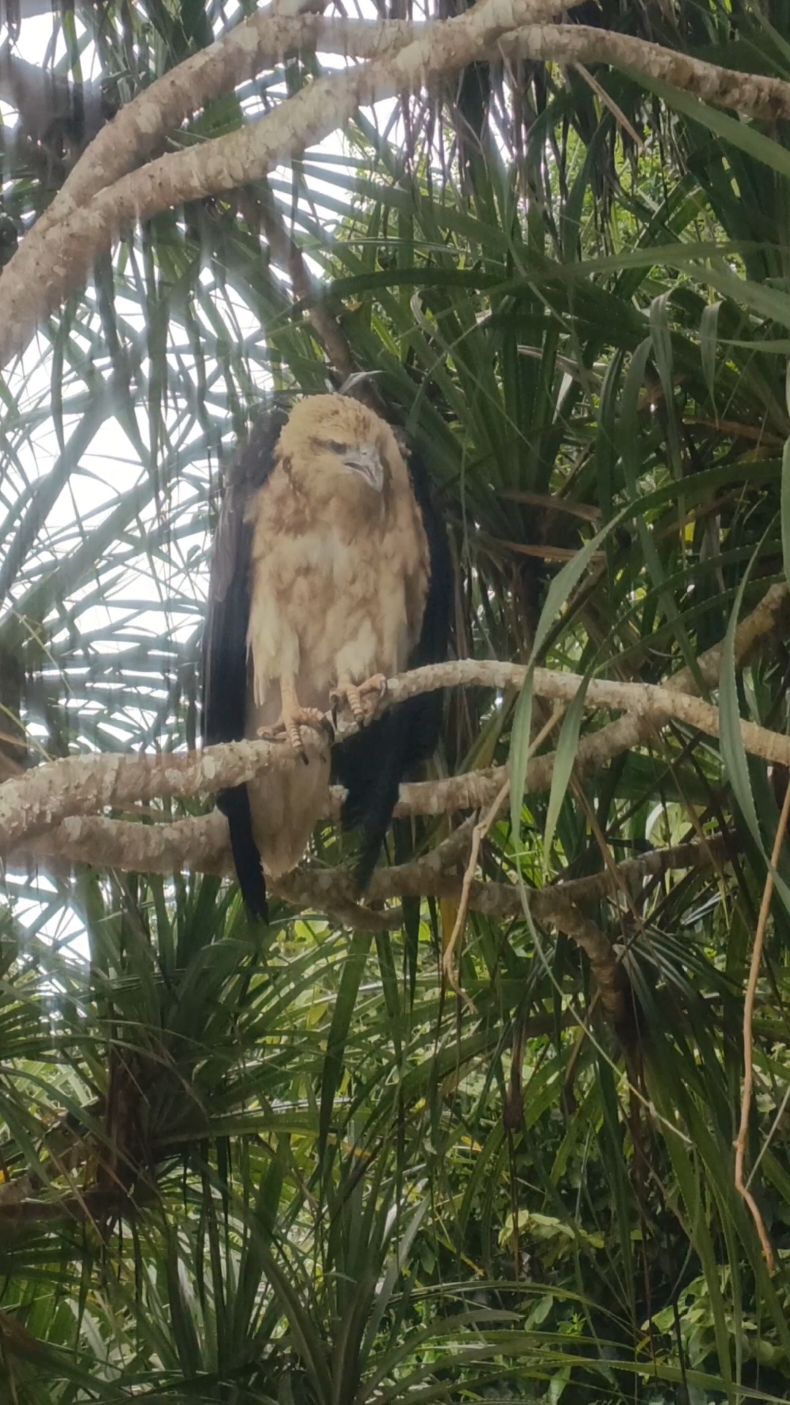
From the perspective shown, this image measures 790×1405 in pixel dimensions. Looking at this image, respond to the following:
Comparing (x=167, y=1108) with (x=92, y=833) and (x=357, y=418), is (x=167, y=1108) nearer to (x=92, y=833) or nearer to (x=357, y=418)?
(x=92, y=833)

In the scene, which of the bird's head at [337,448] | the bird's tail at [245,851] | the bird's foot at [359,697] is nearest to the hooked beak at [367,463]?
the bird's head at [337,448]

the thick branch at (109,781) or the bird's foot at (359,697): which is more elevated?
the bird's foot at (359,697)

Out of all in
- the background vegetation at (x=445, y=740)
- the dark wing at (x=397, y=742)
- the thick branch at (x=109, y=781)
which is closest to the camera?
the thick branch at (x=109, y=781)

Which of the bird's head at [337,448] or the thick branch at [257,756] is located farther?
the bird's head at [337,448]

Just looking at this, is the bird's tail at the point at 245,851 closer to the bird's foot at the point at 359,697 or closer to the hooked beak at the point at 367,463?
→ the bird's foot at the point at 359,697

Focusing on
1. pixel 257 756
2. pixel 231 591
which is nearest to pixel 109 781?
pixel 257 756

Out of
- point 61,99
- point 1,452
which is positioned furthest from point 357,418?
point 61,99

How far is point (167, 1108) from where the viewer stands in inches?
60.4

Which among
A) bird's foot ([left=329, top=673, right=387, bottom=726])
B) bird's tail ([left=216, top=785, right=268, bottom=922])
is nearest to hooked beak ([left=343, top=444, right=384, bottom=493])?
bird's foot ([left=329, top=673, right=387, bottom=726])

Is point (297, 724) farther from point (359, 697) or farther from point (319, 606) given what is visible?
point (319, 606)

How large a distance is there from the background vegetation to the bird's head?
5 cm

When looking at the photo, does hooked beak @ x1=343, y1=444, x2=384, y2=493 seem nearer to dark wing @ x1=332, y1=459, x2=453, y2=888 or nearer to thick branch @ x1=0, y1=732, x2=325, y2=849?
dark wing @ x1=332, y1=459, x2=453, y2=888

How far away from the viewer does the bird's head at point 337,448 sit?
130cm

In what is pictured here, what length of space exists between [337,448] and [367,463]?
4 cm
